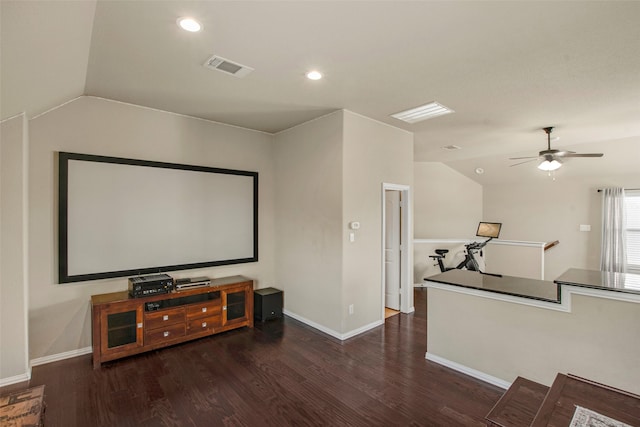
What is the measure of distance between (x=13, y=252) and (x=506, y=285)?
4.52 m

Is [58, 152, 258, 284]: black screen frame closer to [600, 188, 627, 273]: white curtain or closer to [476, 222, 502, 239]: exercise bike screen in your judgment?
[476, 222, 502, 239]: exercise bike screen

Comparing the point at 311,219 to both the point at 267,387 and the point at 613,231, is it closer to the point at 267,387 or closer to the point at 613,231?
the point at 267,387

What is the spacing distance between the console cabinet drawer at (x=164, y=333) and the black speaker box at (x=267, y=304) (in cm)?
108

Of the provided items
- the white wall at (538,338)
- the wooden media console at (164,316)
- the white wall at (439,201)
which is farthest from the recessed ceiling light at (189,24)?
the white wall at (439,201)

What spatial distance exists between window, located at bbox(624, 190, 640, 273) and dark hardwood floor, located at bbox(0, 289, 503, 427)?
5449mm

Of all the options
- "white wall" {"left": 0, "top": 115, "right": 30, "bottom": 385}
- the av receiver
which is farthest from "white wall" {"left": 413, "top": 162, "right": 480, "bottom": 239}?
"white wall" {"left": 0, "top": 115, "right": 30, "bottom": 385}

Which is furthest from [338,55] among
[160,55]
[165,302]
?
[165,302]

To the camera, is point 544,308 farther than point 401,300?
No

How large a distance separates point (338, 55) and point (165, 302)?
315 cm

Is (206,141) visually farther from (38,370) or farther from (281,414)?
(281,414)

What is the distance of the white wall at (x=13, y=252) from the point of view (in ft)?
8.76


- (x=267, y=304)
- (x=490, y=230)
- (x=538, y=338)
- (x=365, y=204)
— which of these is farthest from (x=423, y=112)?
(x=490, y=230)

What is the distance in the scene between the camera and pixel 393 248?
16.2 feet

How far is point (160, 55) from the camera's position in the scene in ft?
8.07
